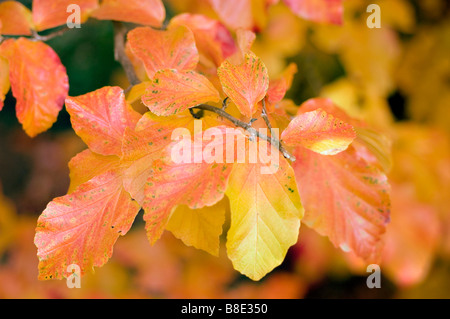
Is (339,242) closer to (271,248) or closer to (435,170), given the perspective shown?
(271,248)

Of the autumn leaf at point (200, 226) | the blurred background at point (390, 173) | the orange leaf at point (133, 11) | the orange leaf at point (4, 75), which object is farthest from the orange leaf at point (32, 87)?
the blurred background at point (390, 173)

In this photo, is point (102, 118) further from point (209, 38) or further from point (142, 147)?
point (209, 38)

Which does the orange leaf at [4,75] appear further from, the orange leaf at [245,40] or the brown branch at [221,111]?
the orange leaf at [245,40]

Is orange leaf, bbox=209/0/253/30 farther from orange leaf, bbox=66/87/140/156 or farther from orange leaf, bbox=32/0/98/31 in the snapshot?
orange leaf, bbox=66/87/140/156

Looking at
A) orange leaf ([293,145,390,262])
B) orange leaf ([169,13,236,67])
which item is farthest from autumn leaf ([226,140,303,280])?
orange leaf ([169,13,236,67])

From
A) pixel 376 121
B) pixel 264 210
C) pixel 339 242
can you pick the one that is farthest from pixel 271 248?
pixel 376 121

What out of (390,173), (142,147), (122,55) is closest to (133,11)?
(122,55)
